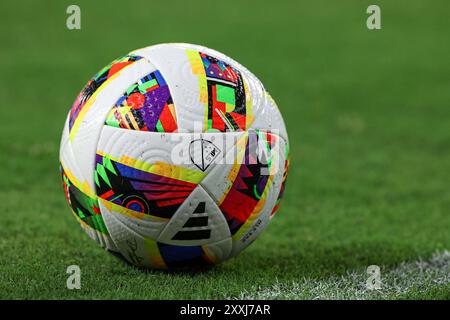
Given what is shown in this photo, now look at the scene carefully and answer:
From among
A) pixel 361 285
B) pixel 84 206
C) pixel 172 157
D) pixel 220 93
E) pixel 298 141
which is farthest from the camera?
pixel 298 141

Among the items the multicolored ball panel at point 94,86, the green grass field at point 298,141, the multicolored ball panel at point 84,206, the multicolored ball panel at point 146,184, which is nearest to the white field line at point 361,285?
the green grass field at point 298,141

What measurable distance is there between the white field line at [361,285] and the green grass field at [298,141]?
2 centimetres

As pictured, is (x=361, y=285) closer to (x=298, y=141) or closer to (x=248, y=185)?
(x=248, y=185)

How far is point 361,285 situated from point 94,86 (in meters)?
2.50

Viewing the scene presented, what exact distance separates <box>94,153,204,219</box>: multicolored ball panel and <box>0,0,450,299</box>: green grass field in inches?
22.9

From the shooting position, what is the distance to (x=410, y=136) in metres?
11.6

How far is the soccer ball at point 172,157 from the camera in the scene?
4977mm

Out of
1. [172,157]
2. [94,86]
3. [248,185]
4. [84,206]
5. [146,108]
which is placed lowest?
[84,206]

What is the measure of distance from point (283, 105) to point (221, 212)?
7.93m

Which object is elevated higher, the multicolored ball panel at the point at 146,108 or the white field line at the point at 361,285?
the multicolored ball panel at the point at 146,108

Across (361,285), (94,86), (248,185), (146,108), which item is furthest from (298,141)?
(146,108)

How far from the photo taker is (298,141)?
37.2 feet

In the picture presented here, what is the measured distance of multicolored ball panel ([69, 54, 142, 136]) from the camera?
5.29m

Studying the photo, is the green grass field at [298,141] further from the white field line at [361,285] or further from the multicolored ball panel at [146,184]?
the multicolored ball panel at [146,184]
